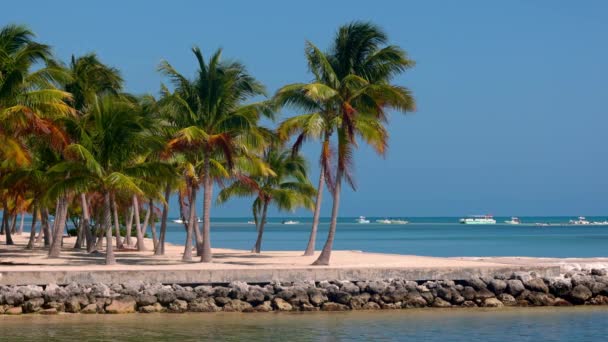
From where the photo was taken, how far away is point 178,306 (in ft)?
104

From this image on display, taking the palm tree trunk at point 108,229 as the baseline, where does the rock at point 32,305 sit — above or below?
below

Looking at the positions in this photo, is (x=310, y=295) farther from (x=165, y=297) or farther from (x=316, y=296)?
(x=165, y=297)

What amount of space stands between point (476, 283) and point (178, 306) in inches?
405

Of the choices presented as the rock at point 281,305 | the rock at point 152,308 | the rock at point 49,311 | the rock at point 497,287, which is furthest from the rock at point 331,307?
the rock at point 49,311

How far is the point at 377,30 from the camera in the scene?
38438 mm

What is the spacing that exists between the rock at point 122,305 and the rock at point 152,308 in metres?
0.26

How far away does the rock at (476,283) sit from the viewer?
34125 mm

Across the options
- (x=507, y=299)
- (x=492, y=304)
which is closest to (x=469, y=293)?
(x=492, y=304)

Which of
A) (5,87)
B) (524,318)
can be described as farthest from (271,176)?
(524,318)

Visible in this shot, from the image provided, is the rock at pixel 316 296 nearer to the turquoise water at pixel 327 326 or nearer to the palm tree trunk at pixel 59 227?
the turquoise water at pixel 327 326

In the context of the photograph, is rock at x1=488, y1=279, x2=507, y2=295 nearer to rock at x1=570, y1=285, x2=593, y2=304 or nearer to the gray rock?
the gray rock

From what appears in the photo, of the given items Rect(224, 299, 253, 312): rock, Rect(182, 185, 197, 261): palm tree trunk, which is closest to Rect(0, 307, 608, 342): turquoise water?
Rect(224, 299, 253, 312): rock

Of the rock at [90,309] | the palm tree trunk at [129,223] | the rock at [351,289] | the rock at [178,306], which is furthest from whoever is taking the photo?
the palm tree trunk at [129,223]

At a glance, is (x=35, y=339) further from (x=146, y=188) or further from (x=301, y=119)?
(x=301, y=119)
